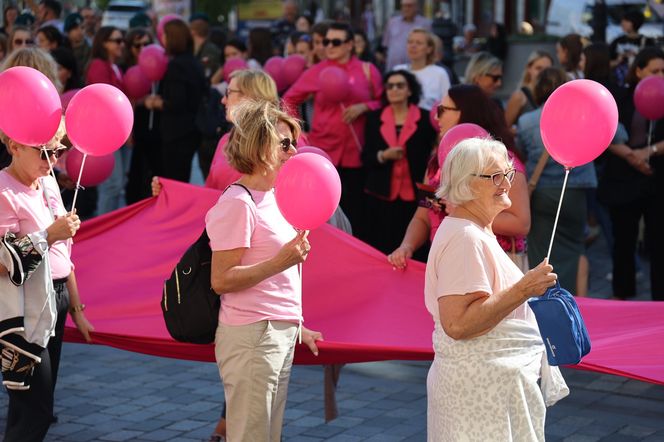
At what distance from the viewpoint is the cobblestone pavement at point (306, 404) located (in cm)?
633

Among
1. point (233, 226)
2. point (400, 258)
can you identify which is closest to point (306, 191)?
point (233, 226)

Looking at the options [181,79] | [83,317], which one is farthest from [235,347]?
[181,79]

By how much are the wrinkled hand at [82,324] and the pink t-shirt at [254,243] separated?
1.30 meters

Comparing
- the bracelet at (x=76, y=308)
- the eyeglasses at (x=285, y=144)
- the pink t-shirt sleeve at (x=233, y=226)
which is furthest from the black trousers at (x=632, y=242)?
the pink t-shirt sleeve at (x=233, y=226)

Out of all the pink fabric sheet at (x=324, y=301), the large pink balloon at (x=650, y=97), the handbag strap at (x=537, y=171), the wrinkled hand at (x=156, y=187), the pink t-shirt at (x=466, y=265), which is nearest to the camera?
the pink t-shirt at (x=466, y=265)

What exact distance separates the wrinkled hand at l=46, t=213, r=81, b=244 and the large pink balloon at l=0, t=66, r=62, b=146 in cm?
39

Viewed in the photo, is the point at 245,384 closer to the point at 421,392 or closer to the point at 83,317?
the point at 83,317

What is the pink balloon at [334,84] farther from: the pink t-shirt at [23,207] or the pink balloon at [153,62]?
the pink t-shirt at [23,207]

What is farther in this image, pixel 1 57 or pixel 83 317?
pixel 1 57

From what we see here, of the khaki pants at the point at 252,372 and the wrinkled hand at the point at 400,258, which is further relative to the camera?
the wrinkled hand at the point at 400,258

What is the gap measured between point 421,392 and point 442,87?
3.84 m

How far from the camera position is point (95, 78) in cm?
1132

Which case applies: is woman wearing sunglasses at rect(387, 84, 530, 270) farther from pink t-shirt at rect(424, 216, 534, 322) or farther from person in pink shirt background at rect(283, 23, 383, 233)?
person in pink shirt background at rect(283, 23, 383, 233)

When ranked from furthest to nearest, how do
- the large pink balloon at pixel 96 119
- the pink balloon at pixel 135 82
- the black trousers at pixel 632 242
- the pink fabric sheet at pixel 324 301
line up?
the pink balloon at pixel 135 82 < the black trousers at pixel 632 242 < the pink fabric sheet at pixel 324 301 < the large pink balloon at pixel 96 119
